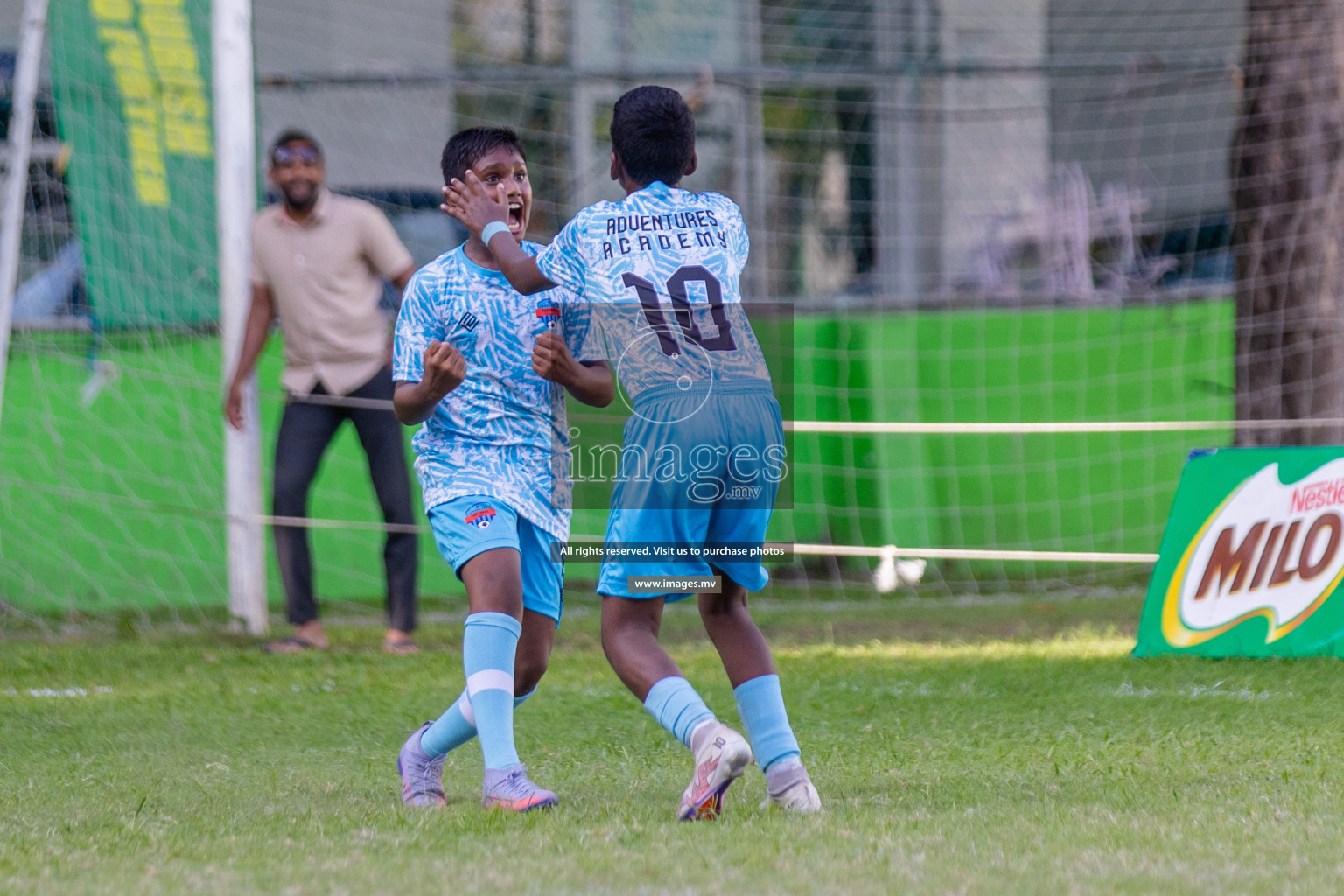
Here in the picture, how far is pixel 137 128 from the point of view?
8000 mm

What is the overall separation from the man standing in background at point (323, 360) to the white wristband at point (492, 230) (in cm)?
347

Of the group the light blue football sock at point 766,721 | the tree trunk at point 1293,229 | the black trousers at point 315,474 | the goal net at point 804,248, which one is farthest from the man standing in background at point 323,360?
the tree trunk at point 1293,229

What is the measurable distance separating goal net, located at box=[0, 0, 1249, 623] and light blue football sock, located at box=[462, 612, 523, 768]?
12.4ft

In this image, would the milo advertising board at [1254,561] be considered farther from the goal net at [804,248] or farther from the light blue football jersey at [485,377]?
the light blue football jersey at [485,377]

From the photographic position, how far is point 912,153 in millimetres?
14734

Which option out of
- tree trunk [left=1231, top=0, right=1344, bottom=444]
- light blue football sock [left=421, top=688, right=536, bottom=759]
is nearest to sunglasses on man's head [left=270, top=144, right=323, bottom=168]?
light blue football sock [left=421, top=688, right=536, bottom=759]

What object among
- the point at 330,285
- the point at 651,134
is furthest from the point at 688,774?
the point at 330,285

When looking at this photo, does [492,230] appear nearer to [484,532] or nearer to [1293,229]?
[484,532]

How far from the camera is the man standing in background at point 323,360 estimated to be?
23.6ft

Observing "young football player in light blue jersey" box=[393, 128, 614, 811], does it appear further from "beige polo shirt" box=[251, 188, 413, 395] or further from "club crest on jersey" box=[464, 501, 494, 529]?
"beige polo shirt" box=[251, 188, 413, 395]

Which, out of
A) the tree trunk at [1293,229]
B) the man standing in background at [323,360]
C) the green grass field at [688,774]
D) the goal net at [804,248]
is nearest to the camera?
the green grass field at [688,774]

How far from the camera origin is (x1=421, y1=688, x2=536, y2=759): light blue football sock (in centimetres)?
384

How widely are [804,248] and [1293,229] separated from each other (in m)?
6.52

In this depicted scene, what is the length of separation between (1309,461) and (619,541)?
3.77 meters
